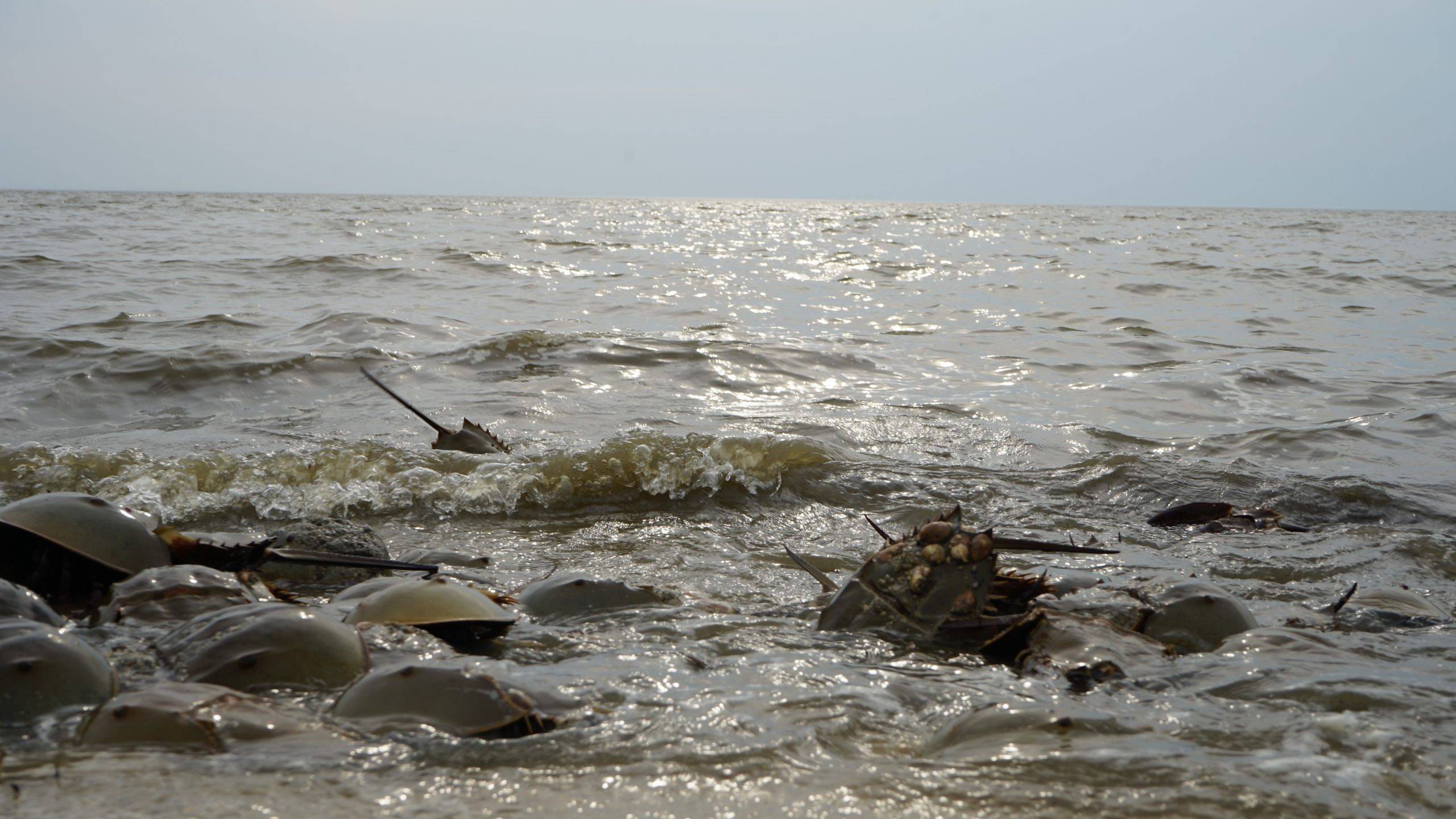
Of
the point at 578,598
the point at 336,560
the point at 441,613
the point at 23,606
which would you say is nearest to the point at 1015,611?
the point at 578,598

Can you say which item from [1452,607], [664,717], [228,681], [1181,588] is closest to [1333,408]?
[1452,607]

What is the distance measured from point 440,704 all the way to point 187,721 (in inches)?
16.1

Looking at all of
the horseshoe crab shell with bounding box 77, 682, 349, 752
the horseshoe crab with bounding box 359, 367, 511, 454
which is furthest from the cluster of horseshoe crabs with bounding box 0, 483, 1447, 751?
the horseshoe crab with bounding box 359, 367, 511, 454

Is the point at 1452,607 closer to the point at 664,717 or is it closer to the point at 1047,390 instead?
the point at 664,717

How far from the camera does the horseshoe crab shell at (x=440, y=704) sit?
186 cm

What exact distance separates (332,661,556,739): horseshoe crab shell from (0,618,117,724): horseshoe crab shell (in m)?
0.44

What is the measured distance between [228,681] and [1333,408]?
6.34m

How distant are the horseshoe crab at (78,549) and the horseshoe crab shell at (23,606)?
0.85ft

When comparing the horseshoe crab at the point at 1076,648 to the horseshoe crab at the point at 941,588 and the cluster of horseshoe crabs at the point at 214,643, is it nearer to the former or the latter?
the horseshoe crab at the point at 941,588

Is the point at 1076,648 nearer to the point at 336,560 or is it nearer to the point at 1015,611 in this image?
the point at 1015,611

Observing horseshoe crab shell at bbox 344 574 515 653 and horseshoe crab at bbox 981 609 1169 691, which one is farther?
horseshoe crab shell at bbox 344 574 515 653

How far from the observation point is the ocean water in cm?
174

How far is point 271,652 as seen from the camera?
6.82ft

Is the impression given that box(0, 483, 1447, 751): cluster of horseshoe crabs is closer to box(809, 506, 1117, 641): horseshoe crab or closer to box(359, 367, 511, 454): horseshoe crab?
box(809, 506, 1117, 641): horseshoe crab
